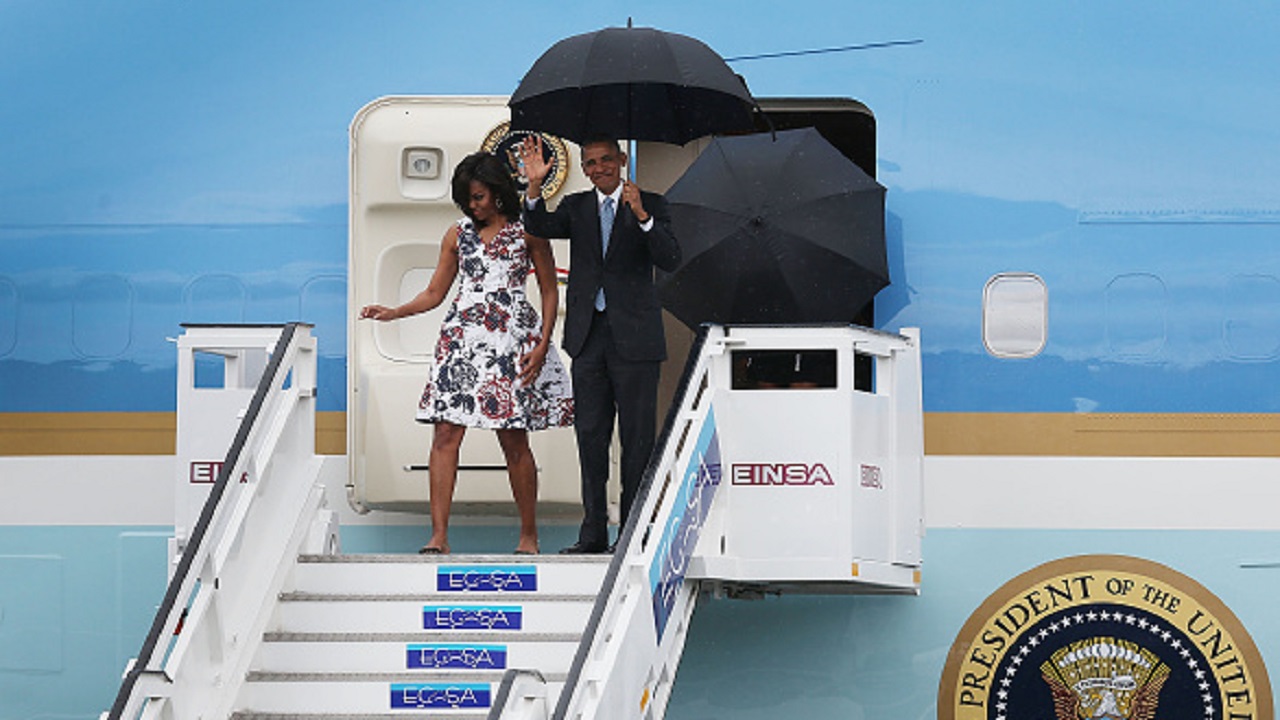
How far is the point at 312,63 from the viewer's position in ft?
31.2

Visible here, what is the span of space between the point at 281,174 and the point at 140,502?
5.22 feet

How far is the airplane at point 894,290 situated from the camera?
911 cm

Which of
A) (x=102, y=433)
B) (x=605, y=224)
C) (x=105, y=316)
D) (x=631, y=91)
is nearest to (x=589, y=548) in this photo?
(x=605, y=224)

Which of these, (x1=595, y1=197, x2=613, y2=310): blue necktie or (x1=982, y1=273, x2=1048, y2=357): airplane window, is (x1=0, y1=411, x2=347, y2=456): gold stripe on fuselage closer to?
(x1=595, y1=197, x2=613, y2=310): blue necktie

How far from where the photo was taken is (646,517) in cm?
745

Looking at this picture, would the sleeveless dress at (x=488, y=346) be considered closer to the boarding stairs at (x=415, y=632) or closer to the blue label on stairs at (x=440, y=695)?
the boarding stairs at (x=415, y=632)

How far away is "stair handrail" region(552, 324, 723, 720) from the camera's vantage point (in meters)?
6.96

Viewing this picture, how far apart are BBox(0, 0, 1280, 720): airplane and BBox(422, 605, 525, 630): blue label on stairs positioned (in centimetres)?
123

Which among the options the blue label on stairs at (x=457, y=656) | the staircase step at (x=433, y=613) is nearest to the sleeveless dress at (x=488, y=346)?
the staircase step at (x=433, y=613)

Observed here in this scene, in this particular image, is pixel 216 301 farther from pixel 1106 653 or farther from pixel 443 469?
pixel 1106 653

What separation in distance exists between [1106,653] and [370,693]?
129 inches

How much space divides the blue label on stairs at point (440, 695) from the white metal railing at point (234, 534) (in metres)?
0.62

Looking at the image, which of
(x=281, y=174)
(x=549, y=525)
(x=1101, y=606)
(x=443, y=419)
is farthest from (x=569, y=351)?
(x=1101, y=606)

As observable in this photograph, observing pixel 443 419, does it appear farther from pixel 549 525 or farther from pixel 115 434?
pixel 115 434
